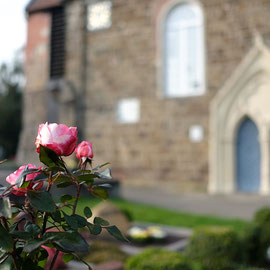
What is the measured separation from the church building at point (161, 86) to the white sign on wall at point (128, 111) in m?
0.04

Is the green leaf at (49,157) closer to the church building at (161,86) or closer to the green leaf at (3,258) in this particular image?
the green leaf at (3,258)

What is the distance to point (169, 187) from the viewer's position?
14.6 meters

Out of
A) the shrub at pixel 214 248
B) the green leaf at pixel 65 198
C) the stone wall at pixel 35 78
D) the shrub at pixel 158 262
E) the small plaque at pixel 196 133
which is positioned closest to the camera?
the green leaf at pixel 65 198

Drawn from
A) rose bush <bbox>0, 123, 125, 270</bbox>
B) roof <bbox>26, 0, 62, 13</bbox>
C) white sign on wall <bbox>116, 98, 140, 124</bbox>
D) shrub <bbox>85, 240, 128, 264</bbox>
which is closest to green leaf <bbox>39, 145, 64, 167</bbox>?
rose bush <bbox>0, 123, 125, 270</bbox>

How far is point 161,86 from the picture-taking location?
49.3 ft

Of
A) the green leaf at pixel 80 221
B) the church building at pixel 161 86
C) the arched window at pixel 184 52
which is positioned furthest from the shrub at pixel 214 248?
the arched window at pixel 184 52

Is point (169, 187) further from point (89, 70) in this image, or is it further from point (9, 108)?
point (9, 108)

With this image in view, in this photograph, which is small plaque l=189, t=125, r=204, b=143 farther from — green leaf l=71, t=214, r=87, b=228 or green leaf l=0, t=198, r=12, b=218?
green leaf l=0, t=198, r=12, b=218

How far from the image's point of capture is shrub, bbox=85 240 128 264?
520cm

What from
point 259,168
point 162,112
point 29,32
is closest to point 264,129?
point 259,168

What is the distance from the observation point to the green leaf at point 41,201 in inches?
51.9

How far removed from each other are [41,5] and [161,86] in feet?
23.9

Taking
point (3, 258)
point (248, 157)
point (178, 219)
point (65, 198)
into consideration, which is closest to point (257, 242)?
point (178, 219)

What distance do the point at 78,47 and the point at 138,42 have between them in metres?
2.92
